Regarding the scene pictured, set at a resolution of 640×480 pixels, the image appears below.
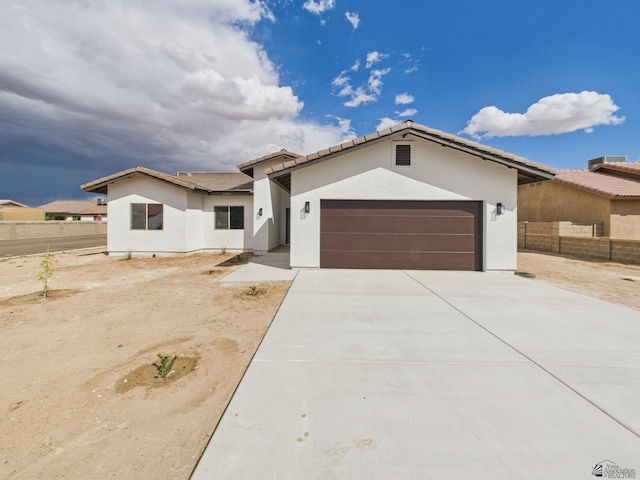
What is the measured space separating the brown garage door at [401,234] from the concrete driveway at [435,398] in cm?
395

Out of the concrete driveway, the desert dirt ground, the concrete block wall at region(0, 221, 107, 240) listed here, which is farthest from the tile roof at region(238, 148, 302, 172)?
the concrete block wall at region(0, 221, 107, 240)

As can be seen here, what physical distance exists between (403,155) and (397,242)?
2.84m

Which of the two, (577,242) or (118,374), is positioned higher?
(577,242)

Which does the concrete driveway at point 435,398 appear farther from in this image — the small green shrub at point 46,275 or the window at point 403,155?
the small green shrub at point 46,275

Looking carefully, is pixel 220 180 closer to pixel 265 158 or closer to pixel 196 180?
pixel 196 180

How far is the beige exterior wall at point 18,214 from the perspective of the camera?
36062 millimetres

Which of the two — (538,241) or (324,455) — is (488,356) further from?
(538,241)

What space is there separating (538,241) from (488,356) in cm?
1586

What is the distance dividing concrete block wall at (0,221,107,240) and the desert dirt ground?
22.1 metres

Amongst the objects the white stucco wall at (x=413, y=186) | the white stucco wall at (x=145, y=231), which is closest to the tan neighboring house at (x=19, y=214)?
the white stucco wall at (x=145, y=231)

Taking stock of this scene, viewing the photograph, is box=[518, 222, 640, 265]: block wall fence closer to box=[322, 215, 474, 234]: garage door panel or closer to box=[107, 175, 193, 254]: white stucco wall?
box=[322, 215, 474, 234]: garage door panel

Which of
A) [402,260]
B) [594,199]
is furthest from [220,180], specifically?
[594,199]

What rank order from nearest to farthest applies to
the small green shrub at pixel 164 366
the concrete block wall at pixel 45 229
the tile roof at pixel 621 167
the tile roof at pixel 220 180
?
the small green shrub at pixel 164 366 → the tile roof at pixel 220 180 → the tile roof at pixel 621 167 → the concrete block wall at pixel 45 229

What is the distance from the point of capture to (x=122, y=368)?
331 cm
